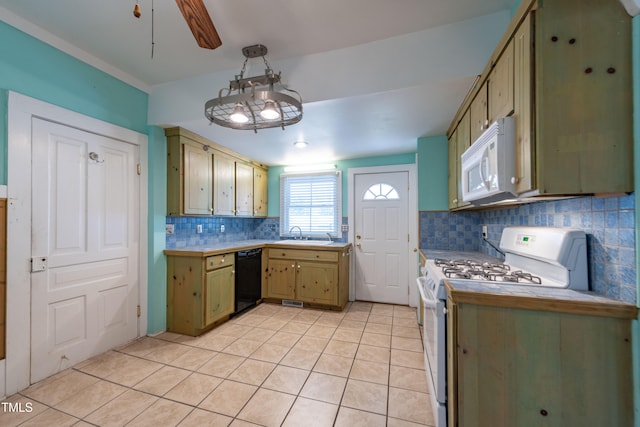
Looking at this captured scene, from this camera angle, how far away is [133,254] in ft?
8.32

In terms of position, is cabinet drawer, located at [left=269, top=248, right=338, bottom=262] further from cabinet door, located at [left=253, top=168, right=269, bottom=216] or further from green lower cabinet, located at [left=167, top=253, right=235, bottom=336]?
green lower cabinet, located at [left=167, top=253, right=235, bottom=336]

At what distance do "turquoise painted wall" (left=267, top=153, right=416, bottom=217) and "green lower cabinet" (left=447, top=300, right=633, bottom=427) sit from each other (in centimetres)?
283

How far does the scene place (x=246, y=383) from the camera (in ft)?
6.21

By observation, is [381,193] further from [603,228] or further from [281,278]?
[603,228]

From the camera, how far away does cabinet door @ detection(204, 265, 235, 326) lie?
8.87 feet

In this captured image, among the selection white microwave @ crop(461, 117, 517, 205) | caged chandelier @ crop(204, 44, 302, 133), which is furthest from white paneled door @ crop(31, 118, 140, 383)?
white microwave @ crop(461, 117, 517, 205)

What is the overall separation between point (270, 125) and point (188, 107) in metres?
1.10

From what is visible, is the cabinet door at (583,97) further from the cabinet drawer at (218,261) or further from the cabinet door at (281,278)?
the cabinet door at (281,278)

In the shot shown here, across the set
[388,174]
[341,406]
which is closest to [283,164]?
[388,174]

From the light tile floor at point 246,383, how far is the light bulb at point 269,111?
195 centimetres

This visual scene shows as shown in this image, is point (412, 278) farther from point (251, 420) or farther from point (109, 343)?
point (109, 343)

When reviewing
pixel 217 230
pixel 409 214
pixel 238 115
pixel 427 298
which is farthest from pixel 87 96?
pixel 409 214

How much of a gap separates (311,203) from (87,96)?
289 centimetres

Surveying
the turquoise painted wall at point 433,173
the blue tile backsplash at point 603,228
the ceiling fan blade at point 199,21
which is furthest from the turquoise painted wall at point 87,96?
the blue tile backsplash at point 603,228
